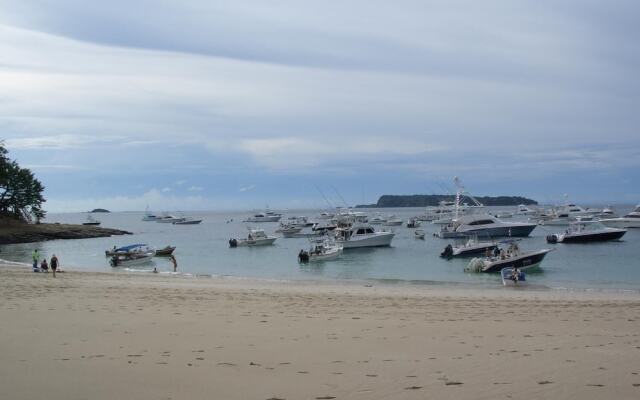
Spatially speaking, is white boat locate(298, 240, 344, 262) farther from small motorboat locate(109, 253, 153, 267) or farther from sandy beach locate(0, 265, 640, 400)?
sandy beach locate(0, 265, 640, 400)

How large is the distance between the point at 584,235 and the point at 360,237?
79.7ft

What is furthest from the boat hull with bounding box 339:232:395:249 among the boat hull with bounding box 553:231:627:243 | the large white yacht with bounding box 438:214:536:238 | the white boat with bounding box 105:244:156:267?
the white boat with bounding box 105:244:156:267

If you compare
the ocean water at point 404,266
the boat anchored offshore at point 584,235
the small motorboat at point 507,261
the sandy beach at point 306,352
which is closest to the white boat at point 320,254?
the ocean water at point 404,266

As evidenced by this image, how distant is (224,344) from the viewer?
33.3 ft

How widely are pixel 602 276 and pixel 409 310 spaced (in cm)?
2479

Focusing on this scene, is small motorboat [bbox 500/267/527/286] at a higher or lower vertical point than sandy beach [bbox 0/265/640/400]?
lower

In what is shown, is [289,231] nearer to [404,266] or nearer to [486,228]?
[486,228]

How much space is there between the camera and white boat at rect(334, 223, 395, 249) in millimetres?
→ 63125

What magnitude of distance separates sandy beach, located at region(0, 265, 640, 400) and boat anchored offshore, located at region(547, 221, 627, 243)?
49.7 meters

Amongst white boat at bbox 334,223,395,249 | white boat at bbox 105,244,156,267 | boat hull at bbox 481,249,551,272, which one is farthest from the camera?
white boat at bbox 334,223,395,249

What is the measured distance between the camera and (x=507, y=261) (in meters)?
36.7

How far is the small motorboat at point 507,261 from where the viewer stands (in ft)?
120

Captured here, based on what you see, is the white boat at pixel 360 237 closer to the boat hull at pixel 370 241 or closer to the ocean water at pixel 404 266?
the boat hull at pixel 370 241

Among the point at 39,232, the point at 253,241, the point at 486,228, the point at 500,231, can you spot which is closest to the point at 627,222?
the point at 500,231
